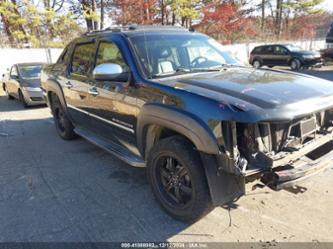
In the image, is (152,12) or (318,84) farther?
(152,12)

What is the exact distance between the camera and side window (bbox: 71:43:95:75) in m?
4.71

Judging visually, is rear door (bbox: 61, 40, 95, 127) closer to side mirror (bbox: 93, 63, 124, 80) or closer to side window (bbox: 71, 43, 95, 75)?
side window (bbox: 71, 43, 95, 75)

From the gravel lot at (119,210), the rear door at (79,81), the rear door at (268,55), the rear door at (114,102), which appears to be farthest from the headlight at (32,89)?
the rear door at (268,55)

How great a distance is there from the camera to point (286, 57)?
18734 mm

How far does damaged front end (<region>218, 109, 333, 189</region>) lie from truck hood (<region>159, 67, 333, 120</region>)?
0.16m

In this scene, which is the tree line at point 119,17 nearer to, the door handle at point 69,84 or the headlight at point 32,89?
the headlight at point 32,89

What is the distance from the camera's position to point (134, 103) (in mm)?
3564

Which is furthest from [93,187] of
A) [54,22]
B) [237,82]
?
[54,22]

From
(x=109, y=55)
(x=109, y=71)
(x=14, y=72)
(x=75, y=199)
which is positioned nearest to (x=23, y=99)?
(x=14, y=72)

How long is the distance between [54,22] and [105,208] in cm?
2188

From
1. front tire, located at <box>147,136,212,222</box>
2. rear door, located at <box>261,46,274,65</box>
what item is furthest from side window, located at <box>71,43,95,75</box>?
rear door, located at <box>261,46,274,65</box>

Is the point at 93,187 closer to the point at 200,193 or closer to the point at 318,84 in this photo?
the point at 200,193

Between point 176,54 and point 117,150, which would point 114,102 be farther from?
point 176,54

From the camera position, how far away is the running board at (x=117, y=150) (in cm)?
376
